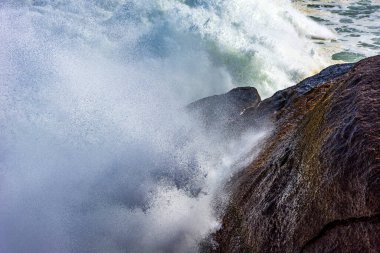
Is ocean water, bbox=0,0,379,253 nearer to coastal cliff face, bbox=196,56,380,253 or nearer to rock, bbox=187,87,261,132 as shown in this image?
rock, bbox=187,87,261,132

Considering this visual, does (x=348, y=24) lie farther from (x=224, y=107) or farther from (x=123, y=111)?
(x=123, y=111)

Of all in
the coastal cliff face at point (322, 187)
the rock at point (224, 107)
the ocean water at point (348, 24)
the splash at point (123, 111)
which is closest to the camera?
the coastal cliff face at point (322, 187)

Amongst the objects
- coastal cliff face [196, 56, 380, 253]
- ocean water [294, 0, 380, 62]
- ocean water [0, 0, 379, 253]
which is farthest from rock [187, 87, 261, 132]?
ocean water [294, 0, 380, 62]

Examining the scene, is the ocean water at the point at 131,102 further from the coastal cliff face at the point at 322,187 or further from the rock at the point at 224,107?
the coastal cliff face at the point at 322,187

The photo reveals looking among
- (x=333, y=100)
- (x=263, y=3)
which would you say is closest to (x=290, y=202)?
(x=333, y=100)

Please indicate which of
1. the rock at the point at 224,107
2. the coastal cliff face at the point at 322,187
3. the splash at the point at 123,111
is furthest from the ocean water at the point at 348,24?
the coastal cliff face at the point at 322,187

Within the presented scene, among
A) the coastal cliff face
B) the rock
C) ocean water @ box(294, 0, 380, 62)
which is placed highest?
the coastal cliff face

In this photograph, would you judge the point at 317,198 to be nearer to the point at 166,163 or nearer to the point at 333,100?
the point at 333,100
